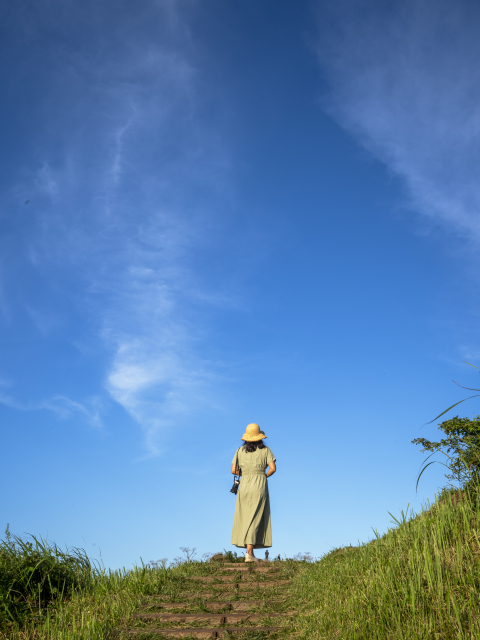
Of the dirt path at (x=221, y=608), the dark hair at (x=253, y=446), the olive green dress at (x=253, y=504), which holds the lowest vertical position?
the dirt path at (x=221, y=608)

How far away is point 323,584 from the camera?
6.90 meters

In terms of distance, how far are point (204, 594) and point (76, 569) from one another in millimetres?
2444

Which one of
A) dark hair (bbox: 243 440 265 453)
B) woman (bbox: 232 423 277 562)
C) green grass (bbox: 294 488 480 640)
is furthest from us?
dark hair (bbox: 243 440 265 453)

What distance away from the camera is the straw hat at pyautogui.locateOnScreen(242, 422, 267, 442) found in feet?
35.7

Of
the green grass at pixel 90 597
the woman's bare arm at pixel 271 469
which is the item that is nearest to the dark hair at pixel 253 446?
the woman's bare arm at pixel 271 469

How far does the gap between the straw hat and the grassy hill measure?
2653 millimetres

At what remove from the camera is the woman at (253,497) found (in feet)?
34.4

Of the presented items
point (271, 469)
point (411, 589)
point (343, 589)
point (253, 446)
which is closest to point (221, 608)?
point (343, 589)

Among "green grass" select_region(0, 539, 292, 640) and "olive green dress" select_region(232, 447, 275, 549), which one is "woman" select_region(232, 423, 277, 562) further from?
"green grass" select_region(0, 539, 292, 640)

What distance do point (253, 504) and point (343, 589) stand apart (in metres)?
4.44

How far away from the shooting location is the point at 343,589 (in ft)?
20.5

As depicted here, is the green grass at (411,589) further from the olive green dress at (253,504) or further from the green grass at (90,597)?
the olive green dress at (253,504)

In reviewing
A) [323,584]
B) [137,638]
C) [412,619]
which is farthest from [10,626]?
[412,619]

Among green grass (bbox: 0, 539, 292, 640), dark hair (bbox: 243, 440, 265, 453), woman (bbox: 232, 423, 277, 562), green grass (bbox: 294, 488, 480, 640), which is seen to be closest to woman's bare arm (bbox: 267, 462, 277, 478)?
woman (bbox: 232, 423, 277, 562)
